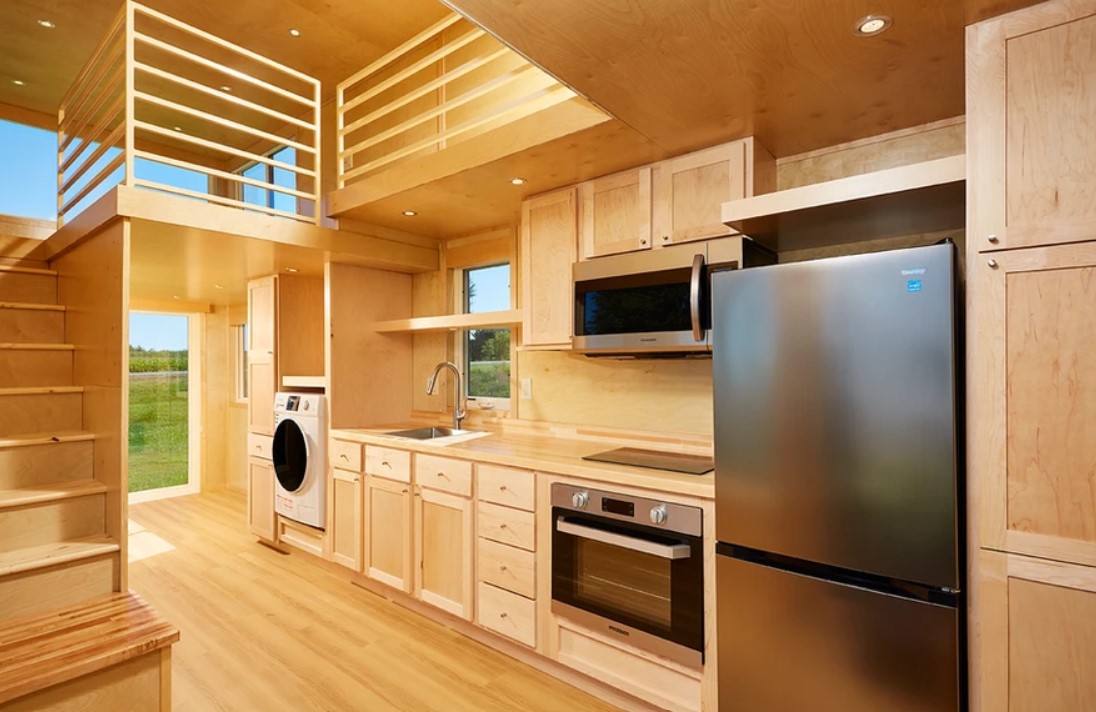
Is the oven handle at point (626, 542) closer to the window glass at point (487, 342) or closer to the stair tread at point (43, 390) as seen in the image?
the window glass at point (487, 342)

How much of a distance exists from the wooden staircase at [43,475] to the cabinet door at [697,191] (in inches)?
111

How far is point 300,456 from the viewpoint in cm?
404

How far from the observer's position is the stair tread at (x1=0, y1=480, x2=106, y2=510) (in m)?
2.22

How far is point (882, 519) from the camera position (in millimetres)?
1610

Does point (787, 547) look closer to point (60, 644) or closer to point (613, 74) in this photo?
point (613, 74)

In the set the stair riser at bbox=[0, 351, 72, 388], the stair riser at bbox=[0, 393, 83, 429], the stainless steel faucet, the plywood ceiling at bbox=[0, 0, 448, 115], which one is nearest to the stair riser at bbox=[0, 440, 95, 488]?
the stair riser at bbox=[0, 393, 83, 429]

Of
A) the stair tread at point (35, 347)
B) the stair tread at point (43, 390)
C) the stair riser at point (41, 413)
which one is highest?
the stair tread at point (35, 347)

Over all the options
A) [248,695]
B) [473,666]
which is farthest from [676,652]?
[248,695]

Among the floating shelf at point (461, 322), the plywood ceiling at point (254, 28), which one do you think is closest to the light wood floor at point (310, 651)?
the floating shelf at point (461, 322)

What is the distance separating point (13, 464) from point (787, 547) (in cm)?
324

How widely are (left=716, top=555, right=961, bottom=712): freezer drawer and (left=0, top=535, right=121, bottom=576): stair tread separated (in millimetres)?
2542

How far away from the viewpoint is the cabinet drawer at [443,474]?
287 centimetres

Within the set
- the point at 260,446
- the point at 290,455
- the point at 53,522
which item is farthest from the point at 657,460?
the point at 260,446

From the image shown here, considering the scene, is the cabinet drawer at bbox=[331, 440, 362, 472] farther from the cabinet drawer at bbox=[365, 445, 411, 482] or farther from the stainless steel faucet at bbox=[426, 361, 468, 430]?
the stainless steel faucet at bbox=[426, 361, 468, 430]
